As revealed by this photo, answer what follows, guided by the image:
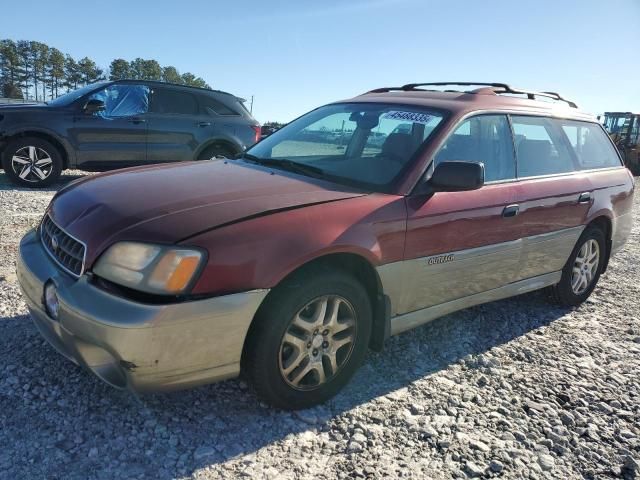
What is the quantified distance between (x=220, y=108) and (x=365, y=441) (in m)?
7.58

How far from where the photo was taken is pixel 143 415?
103 inches

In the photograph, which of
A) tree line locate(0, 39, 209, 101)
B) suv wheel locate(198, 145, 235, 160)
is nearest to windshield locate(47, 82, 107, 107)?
suv wheel locate(198, 145, 235, 160)

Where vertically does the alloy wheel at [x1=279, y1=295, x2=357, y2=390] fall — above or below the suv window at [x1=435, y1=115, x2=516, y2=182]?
below

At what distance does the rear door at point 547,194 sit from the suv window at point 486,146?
0.11 metres

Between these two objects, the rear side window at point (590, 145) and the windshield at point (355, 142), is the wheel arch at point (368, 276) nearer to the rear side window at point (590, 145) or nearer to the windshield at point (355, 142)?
the windshield at point (355, 142)

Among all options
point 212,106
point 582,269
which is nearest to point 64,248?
point 582,269

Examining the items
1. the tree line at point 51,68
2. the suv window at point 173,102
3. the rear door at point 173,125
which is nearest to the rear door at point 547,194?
the rear door at point 173,125

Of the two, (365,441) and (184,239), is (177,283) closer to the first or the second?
(184,239)

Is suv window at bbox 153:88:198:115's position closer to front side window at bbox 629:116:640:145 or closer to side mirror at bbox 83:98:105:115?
side mirror at bbox 83:98:105:115

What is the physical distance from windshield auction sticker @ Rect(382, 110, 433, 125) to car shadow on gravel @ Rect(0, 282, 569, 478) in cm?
153

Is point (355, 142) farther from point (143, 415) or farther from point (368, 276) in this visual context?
point (143, 415)

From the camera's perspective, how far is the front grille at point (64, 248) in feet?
8.12

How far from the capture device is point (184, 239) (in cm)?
230

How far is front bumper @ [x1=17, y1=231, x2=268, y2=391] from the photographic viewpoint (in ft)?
7.24
